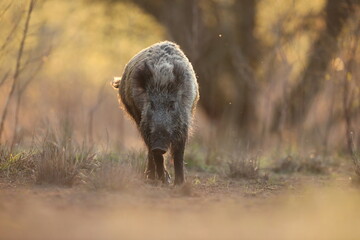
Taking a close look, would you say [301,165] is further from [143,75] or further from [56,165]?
[56,165]

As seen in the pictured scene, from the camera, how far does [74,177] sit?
6.50m

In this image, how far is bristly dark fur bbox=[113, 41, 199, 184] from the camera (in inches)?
271

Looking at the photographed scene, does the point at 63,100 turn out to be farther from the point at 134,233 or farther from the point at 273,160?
the point at 134,233

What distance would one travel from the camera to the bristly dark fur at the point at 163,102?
6.87m

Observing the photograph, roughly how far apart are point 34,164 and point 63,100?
7066 millimetres

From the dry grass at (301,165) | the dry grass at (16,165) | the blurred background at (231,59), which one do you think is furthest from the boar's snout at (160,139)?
the blurred background at (231,59)

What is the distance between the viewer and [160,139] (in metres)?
6.77

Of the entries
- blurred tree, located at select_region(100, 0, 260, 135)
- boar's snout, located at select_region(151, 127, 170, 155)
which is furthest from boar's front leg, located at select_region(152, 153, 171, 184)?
Result: blurred tree, located at select_region(100, 0, 260, 135)

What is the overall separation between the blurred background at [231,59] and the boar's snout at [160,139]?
174 inches

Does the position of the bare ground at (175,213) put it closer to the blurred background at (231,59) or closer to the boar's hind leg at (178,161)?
the boar's hind leg at (178,161)

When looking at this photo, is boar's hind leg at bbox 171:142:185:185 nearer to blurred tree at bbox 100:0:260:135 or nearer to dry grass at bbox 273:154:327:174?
dry grass at bbox 273:154:327:174

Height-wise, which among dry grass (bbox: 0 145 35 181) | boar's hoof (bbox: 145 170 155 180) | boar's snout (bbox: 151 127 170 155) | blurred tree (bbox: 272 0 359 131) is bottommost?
boar's hoof (bbox: 145 170 155 180)

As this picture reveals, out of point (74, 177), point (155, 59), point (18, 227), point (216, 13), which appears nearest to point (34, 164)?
point (74, 177)

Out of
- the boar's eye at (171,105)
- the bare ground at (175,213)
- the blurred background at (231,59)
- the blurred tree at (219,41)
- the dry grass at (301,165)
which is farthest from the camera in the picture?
the blurred tree at (219,41)
